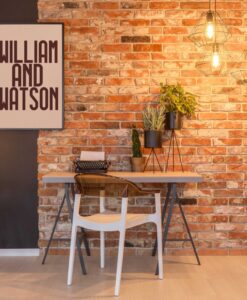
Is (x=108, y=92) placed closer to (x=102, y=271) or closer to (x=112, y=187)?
(x=112, y=187)

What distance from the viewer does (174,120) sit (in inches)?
159

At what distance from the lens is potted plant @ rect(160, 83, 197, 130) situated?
403 cm

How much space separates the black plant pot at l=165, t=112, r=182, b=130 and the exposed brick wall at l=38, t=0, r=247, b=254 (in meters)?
0.19

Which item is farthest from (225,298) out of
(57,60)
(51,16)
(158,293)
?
(51,16)

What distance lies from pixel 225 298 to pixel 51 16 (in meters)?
2.75

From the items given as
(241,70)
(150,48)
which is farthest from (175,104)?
(241,70)

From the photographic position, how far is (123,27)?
4.21m

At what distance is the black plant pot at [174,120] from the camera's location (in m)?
4.03

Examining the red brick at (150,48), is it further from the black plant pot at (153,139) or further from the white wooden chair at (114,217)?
the white wooden chair at (114,217)

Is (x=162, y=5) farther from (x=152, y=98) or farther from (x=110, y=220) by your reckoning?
(x=110, y=220)

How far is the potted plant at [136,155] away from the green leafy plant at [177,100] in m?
0.35

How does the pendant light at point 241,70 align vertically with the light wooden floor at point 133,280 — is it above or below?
above

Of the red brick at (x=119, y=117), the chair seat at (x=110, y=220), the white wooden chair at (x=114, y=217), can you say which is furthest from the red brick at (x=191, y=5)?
the chair seat at (x=110, y=220)

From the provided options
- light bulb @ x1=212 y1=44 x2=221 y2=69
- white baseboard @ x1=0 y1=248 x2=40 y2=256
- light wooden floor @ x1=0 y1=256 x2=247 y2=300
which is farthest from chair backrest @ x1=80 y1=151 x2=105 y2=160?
light bulb @ x1=212 y1=44 x2=221 y2=69
